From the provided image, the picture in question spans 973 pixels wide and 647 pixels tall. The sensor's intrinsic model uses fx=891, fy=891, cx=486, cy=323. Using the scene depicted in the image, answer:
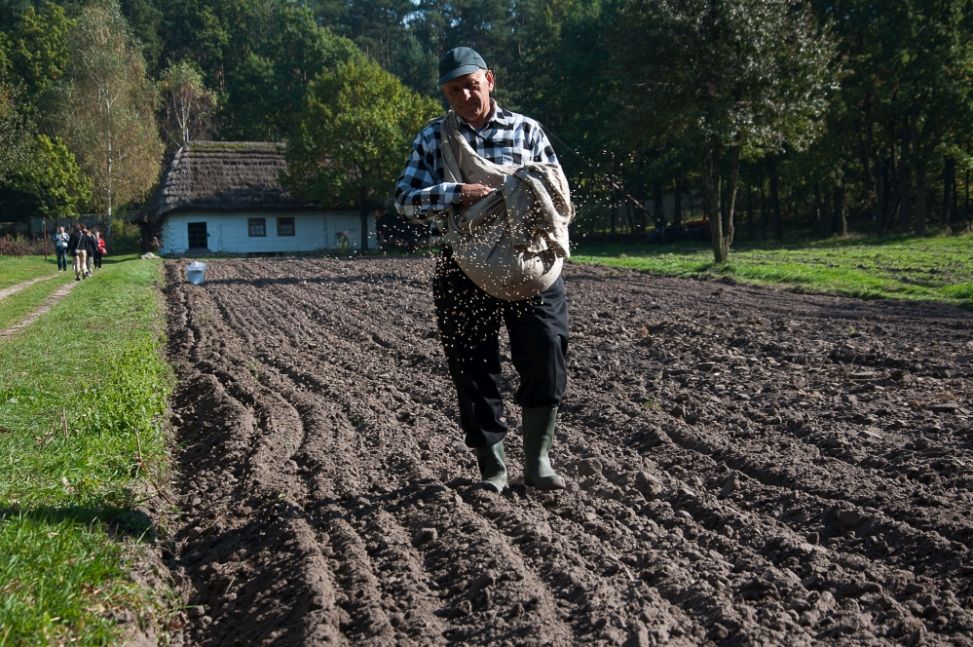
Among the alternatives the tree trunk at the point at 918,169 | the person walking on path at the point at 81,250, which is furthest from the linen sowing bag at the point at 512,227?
the tree trunk at the point at 918,169

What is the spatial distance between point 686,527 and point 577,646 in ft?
3.64

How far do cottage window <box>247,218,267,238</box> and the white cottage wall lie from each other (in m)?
0.07

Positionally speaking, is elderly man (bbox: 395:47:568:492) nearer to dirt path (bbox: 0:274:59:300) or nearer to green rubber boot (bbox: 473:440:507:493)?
green rubber boot (bbox: 473:440:507:493)

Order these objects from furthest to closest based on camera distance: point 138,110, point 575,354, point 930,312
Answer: point 138,110 < point 930,312 < point 575,354

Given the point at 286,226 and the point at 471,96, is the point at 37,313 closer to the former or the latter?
the point at 471,96

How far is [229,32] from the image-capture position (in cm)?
6366

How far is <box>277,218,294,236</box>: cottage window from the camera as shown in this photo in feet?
138

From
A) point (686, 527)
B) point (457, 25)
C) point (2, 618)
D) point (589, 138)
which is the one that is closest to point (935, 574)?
point (686, 527)

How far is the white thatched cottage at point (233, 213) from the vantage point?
40906 mm

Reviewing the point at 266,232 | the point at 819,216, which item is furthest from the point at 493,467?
the point at 266,232

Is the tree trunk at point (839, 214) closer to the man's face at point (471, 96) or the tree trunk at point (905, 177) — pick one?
the tree trunk at point (905, 177)

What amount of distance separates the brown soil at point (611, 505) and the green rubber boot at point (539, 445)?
0.28 feet

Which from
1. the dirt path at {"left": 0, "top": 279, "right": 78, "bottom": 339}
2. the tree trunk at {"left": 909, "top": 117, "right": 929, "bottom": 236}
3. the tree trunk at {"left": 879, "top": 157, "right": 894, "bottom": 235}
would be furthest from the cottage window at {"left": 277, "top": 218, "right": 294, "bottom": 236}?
the tree trunk at {"left": 909, "top": 117, "right": 929, "bottom": 236}

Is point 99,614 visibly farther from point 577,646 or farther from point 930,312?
point 930,312
